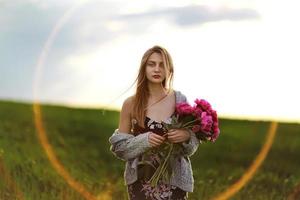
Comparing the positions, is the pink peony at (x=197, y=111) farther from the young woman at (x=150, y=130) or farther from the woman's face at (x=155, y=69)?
the woman's face at (x=155, y=69)

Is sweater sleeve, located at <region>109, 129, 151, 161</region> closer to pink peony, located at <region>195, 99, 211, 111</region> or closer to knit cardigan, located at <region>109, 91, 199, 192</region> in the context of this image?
knit cardigan, located at <region>109, 91, 199, 192</region>

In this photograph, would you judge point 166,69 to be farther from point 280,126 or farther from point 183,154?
point 280,126

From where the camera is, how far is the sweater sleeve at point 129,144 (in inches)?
176

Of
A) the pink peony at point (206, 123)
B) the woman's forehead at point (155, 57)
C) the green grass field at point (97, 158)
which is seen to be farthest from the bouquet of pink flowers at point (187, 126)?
the green grass field at point (97, 158)

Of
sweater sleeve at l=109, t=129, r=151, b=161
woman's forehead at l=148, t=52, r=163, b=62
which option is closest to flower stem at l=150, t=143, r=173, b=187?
sweater sleeve at l=109, t=129, r=151, b=161

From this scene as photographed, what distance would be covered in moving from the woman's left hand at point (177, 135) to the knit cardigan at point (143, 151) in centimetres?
4

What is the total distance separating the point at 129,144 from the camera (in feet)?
15.0

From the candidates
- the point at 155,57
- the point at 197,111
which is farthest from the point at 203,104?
the point at 155,57

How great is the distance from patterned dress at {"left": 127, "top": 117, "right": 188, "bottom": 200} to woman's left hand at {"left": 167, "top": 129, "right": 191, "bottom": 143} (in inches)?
4.6

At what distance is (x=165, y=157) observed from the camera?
14.8ft

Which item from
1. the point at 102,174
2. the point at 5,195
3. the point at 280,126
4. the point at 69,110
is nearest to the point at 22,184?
the point at 5,195

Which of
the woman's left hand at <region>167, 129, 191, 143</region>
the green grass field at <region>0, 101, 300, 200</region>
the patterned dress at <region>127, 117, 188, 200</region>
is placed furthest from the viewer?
the green grass field at <region>0, 101, 300, 200</region>

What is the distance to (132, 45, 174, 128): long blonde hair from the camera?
4590mm

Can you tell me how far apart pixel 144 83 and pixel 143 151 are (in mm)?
422
